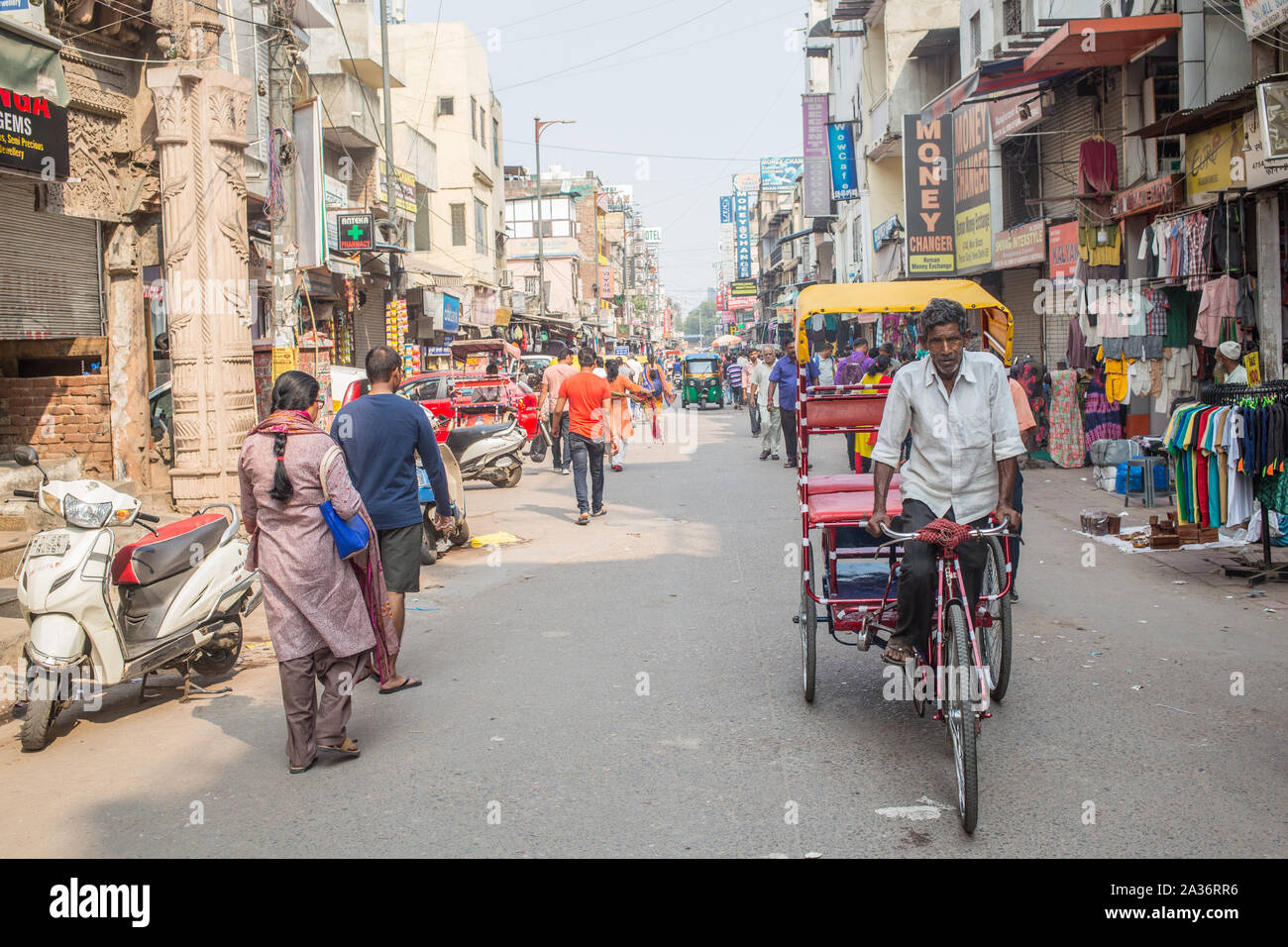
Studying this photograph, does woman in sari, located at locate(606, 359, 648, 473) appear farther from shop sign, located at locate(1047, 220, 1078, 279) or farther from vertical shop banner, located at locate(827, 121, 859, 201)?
vertical shop banner, located at locate(827, 121, 859, 201)

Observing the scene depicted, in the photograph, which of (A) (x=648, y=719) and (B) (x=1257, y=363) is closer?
(A) (x=648, y=719)

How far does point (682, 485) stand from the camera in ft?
54.6

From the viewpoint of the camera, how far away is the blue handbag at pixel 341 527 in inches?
207

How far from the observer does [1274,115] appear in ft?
35.1

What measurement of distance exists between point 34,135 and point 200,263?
257cm

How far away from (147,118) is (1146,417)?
1326 cm

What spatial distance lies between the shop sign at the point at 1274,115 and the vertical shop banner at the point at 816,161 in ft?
107

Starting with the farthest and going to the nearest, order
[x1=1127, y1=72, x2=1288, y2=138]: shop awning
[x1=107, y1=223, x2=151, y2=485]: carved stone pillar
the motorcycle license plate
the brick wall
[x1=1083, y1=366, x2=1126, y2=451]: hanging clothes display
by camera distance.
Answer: [x1=1083, y1=366, x2=1126, y2=451]: hanging clothes display, [x1=107, y1=223, x2=151, y2=485]: carved stone pillar, the brick wall, [x1=1127, y1=72, x2=1288, y2=138]: shop awning, the motorcycle license plate

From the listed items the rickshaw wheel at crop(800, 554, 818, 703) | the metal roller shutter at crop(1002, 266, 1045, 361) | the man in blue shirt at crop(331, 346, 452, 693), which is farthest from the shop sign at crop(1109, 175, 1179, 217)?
the man in blue shirt at crop(331, 346, 452, 693)

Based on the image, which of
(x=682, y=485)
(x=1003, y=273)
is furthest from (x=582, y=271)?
(x=682, y=485)

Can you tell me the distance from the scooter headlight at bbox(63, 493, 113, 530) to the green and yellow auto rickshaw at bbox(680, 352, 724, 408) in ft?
114

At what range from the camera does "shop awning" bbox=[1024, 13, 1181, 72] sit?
45.6ft

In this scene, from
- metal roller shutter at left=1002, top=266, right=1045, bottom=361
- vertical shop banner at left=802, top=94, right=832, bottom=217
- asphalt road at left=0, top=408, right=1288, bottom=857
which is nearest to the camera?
asphalt road at left=0, top=408, right=1288, bottom=857

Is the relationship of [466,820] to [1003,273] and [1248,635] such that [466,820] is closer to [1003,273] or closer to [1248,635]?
[1248,635]
